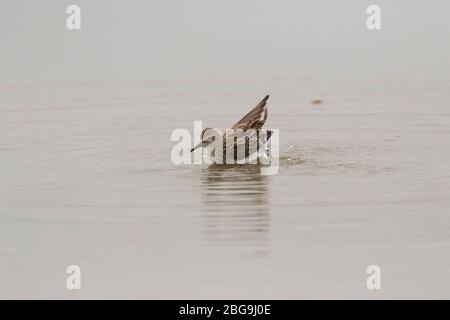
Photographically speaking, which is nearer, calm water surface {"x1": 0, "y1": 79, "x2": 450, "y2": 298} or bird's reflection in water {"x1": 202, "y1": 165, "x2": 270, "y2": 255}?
calm water surface {"x1": 0, "y1": 79, "x2": 450, "y2": 298}

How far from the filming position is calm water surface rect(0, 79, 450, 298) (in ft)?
32.1

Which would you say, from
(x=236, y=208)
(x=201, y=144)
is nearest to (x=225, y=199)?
(x=236, y=208)

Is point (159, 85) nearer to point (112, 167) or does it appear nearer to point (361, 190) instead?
point (112, 167)

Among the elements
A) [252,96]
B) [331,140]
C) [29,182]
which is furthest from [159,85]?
[29,182]

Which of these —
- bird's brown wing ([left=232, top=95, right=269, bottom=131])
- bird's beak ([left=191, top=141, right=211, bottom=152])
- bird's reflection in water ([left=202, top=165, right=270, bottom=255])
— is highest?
bird's brown wing ([left=232, top=95, right=269, bottom=131])

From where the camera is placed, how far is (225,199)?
12.0 m

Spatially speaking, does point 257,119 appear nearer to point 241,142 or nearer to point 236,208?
point 241,142

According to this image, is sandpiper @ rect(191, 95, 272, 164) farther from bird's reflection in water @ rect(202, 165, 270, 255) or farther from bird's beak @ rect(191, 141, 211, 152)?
bird's reflection in water @ rect(202, 165, 270, 255)

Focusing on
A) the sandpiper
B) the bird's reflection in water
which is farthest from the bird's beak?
the bird's reflection in water

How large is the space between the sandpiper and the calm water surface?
31 centimetres

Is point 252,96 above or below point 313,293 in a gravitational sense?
above

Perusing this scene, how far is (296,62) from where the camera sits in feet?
65.4

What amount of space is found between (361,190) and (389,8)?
9849 mm

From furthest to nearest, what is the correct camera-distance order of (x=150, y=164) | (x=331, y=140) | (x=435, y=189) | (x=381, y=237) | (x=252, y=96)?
(x=252, y=96)
(x=331, y=140)
(x=150, y=164)
(x=435, y=189)
(x=381, y=237)
